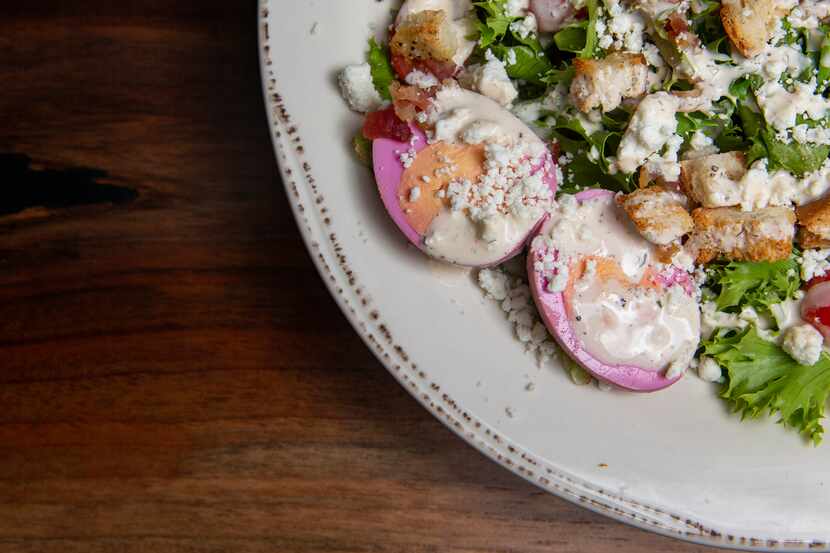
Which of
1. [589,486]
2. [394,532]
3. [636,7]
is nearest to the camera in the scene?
[589,486]

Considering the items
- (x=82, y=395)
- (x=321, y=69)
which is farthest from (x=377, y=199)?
(x=82, y=395)

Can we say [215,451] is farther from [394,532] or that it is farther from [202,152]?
[202,152]

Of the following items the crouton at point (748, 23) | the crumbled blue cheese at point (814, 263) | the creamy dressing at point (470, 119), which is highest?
the crouton at point (748, 23)

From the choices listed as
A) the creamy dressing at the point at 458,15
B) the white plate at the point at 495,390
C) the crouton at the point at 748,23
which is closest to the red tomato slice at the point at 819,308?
the white plate at the point at 495,390

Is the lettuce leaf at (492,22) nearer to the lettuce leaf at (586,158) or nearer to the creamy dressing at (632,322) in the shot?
the lettuce leaf at (586,158)

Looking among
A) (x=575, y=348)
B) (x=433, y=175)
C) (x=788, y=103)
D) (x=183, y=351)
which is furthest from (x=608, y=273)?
(x=183, y=351)
